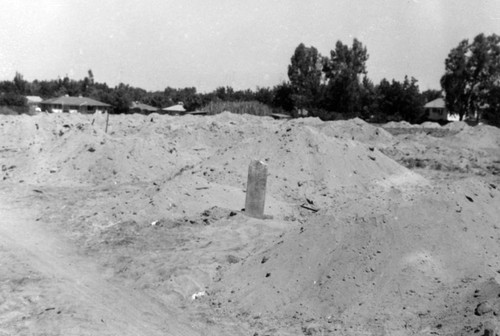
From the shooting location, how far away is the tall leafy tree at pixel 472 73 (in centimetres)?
4978

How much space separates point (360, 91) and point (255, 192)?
48793 millimetres

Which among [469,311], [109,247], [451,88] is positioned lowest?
[109,247]

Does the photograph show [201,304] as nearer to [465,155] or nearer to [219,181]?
[219,181]

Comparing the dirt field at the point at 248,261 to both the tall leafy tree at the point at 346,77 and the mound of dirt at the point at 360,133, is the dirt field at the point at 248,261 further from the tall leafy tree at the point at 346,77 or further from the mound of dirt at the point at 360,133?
the tall leafy tree at the point at 346,77

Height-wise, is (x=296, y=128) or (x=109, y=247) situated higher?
(x=296, y=128)

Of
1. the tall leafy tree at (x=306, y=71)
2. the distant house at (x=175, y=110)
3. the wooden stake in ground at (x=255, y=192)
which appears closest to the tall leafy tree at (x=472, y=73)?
the tall leafy tree at (x=306, y=71)

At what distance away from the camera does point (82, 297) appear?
6.87 metres

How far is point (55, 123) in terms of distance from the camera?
3094 centimetres

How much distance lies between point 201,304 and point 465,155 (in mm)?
18386

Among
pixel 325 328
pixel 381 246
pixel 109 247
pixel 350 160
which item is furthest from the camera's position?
pixel 350 160

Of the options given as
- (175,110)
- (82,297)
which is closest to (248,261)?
(82,297)

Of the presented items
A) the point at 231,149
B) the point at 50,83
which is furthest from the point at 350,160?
the point at 50,83

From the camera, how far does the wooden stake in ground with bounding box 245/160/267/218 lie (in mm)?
11320

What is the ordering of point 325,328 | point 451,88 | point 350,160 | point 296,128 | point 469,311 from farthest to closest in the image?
point 451,88
point 296,128
point 350,160
point 325,328
point 469,311
